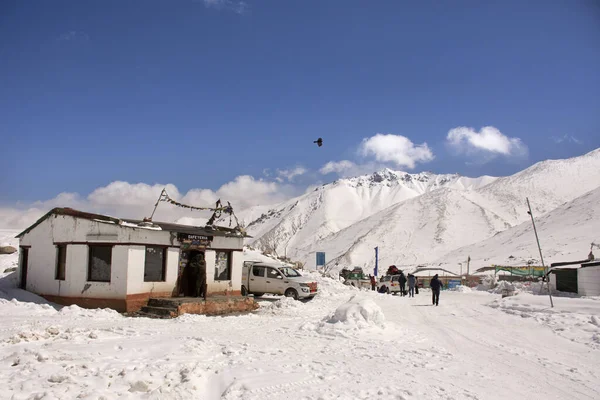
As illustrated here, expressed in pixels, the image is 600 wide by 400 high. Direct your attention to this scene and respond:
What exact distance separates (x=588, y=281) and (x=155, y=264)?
2522 cm

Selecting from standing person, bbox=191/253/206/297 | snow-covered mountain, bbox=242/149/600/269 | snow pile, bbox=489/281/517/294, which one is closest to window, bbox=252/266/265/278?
standing person, bbox=191/253/206/297

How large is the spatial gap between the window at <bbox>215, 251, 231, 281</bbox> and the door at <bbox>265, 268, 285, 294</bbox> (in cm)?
275

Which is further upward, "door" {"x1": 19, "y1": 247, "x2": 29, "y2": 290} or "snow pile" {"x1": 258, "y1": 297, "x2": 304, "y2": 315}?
"door" {"x1": 19, "y1": 247, "x2": 29, "y2": 290}

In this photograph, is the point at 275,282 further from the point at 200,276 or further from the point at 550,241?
the point at 550,241

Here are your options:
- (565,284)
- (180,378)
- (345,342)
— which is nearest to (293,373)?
(180,378)

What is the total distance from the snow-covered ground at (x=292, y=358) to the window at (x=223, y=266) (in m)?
5.07

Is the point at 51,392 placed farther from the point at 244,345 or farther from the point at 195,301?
the point at 195,301

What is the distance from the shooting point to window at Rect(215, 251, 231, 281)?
20312 mm

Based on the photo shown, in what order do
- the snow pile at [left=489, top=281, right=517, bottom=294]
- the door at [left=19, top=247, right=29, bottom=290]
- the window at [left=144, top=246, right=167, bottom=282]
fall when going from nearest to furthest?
the window at [left=144, top=246, right=167, bottom=282]
the door at [left=19, top=247, right=29, bottom=290]
the snow pile at [left=489, top=281, right=517, bottom=294]

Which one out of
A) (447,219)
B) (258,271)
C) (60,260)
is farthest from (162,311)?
(447,219)

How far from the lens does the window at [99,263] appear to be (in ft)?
53.8

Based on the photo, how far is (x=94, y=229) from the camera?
1664 cm

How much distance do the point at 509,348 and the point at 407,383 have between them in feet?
17.0

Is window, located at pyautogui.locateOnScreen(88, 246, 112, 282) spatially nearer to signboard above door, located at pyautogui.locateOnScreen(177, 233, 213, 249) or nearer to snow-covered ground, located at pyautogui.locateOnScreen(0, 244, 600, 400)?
snow-covered ground, located at pyautogui.locateOnScreen(0, 244, 600, 400)
